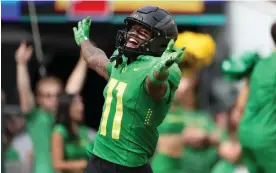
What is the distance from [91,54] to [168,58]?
120 cm

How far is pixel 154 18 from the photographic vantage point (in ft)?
19.2

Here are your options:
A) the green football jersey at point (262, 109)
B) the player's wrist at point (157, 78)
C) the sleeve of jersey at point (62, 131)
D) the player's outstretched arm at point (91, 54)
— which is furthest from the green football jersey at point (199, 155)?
the player's wrist at point (157, 78)

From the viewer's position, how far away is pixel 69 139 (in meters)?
8.48

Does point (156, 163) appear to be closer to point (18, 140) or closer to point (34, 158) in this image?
point (34, 158)

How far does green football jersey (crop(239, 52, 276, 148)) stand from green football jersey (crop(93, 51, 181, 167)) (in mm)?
1373

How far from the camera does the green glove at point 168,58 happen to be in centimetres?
532

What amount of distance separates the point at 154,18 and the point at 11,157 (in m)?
4.01

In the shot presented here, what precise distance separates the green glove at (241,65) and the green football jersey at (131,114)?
182cm

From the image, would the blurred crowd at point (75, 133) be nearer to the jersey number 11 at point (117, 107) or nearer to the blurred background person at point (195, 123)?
the blurred background person at point (195, 123)

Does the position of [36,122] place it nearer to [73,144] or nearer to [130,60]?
[73,144]

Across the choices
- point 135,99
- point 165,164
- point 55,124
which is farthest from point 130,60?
point 55,124

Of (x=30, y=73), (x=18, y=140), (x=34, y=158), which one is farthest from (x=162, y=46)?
(x=30, y=73)

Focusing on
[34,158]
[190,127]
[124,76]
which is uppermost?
[124,76]

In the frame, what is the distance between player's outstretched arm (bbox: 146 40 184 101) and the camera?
5.34 meters
